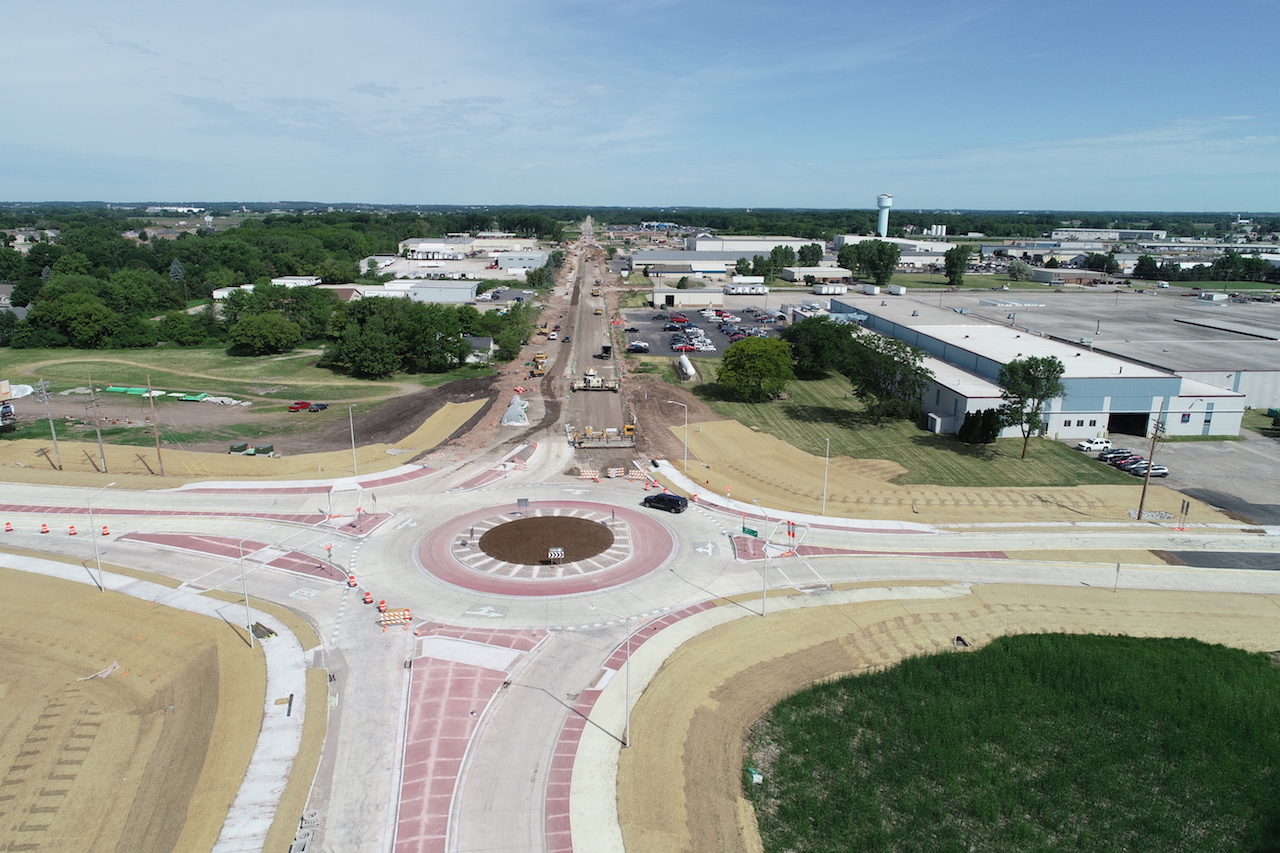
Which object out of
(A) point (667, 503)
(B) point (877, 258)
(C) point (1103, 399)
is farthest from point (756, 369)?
(B) point (877, 258)

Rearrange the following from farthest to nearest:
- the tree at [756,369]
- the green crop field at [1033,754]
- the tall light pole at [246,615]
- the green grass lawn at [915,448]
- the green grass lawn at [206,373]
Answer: the green grass lawn at [206,373], the tree at [756,369], the green grass lawn at [915,448], the tall light pole at [246,615], the green crop field at [1033,754]

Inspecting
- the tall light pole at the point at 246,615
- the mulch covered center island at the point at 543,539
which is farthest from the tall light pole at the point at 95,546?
the mulch covered center island at the point at 543,539

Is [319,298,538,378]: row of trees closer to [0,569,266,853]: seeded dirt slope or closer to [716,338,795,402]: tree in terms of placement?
[716,338,795,402]: tree

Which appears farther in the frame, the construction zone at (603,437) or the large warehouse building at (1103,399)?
the large warehouse building at (1103,399)

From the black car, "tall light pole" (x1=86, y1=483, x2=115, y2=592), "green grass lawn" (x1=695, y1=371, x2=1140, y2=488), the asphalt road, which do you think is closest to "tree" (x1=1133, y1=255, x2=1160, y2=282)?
the asphalt road

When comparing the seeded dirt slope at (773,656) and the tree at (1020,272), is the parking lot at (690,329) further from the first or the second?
the tree at (1020,272)
